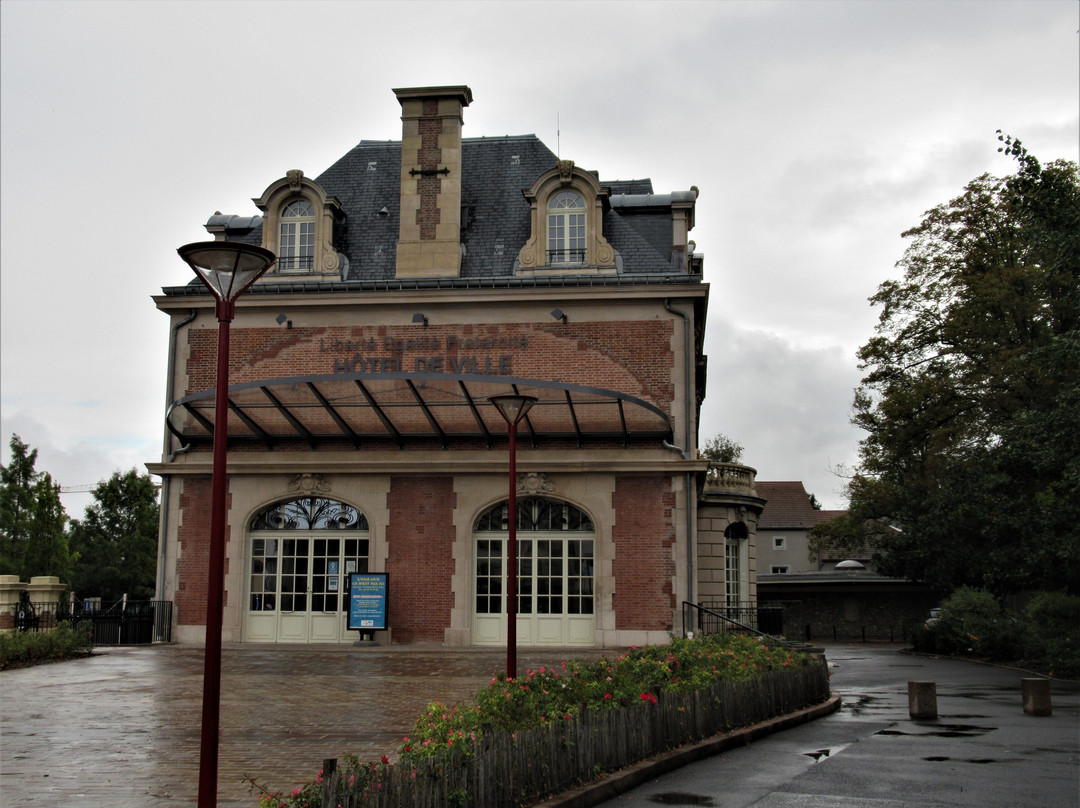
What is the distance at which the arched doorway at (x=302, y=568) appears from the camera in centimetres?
2348

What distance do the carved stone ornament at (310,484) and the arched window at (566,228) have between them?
279 inches

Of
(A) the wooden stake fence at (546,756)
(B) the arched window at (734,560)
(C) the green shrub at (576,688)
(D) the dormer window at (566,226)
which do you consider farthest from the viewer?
(B) the arched window at (734,560)

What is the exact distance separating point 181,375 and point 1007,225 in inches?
928

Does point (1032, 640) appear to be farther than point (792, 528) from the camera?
No

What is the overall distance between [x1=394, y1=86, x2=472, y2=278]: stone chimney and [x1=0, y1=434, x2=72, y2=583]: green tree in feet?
111

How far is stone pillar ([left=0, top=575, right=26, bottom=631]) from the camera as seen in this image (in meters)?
22.1

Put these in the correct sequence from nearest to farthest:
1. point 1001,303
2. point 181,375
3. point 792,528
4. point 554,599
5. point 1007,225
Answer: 1. point 554,599
2. point 181,375
3. point 1001,303
4. point 1007,225
5. point 792,528

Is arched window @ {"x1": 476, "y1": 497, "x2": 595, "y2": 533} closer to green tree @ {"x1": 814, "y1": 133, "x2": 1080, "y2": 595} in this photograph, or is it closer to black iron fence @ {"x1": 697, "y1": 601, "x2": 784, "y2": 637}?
black iron fence @ {"x1": 697, "y1": 601, "x2": 784, "y2": 637}

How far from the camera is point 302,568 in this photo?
78.3 feet

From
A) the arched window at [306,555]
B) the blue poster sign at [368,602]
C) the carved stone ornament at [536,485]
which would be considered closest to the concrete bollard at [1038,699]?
the carved stone ornament at [536,485]

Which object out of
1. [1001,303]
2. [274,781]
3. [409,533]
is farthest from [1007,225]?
[274,781]

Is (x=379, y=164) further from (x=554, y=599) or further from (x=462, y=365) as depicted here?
(x=554, y=599)

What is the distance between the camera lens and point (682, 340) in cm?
2342

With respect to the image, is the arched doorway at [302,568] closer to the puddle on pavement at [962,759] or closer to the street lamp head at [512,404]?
the street lamp head at [512,404]
